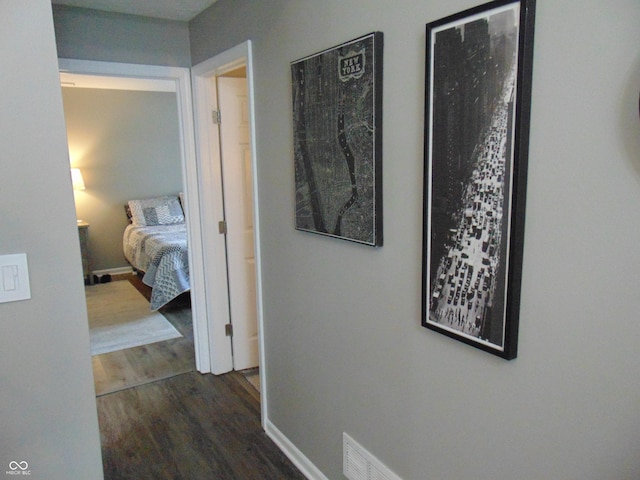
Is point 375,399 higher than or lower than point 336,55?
lower

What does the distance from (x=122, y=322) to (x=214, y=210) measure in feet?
6.48

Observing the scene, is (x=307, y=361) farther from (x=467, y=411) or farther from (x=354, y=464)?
(x=467, y=411)

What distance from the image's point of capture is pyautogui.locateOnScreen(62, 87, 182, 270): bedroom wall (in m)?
5.90

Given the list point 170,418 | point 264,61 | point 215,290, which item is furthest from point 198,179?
point 170,418

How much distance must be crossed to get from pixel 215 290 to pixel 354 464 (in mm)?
1674

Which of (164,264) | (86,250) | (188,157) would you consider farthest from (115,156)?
(188,157)

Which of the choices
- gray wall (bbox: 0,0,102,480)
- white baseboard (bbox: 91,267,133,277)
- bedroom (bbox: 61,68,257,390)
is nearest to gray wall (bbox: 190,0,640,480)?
gray wall (bbox: 0,0,102,480)

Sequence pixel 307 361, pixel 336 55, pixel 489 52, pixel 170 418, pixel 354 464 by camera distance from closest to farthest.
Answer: pixel 489 52 < pixel 336 55 < pixel 354 464 < pixel 307 361 < pixel 170 418

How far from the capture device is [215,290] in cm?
322

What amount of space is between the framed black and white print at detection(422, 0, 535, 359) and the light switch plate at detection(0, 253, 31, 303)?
3.67 feet

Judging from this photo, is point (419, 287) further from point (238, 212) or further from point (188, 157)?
point (188, 157)

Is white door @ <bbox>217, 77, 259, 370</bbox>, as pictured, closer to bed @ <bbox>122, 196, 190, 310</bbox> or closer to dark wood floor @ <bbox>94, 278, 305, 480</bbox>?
dark wood floor @ <bbox>94, 278, 305, 480</bbox>

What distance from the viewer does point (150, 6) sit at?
2.65m

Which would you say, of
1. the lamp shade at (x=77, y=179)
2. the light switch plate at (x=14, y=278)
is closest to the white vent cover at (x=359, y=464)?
the light switch plate at (x=14, y=278)
